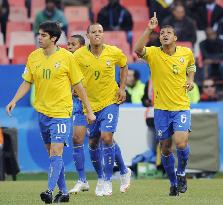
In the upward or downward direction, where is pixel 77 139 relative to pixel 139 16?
downward

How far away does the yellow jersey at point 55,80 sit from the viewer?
11.8 m

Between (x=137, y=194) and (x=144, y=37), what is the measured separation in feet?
7.20

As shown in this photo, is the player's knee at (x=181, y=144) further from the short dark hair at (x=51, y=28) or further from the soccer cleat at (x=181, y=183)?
the short dark hair at (x=51, y=28)

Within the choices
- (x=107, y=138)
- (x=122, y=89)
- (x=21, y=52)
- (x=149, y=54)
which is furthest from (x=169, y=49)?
(x=21, y=52)

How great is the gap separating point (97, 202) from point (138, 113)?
6.36m

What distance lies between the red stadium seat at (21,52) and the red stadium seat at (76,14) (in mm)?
2159

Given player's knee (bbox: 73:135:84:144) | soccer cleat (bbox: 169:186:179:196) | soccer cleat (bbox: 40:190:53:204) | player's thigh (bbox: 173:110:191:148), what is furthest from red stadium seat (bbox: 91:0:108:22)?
soccer cleat (bbox: 40:190:53:204)

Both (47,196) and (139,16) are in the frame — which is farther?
(139,16)

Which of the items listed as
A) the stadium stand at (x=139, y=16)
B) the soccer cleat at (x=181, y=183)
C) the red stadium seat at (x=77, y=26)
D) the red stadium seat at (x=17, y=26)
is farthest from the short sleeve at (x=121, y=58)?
the stadium stand at (x=139, y=16)

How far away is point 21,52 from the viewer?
2284 centimetres

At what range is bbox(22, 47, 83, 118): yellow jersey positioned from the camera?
38.8 ft

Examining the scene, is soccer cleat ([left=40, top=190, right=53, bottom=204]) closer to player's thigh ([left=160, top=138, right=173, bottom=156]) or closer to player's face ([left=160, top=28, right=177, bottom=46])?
player's thigh ([left=160, top=138, right=173, bottom=156])

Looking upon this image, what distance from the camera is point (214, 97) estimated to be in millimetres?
20391

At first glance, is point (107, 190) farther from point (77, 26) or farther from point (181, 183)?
point (77, 26)
